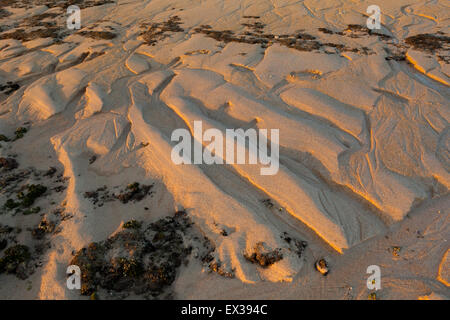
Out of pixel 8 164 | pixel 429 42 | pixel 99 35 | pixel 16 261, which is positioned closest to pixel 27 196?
pixel 8 164

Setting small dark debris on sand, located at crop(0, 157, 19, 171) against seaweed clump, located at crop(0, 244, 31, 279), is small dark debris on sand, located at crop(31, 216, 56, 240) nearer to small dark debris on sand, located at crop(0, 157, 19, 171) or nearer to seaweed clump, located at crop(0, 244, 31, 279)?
seaweed clump, located at crop(0, 244, 31, 279)

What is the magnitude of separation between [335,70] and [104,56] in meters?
11.9

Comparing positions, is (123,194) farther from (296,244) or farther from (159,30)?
(159,30)

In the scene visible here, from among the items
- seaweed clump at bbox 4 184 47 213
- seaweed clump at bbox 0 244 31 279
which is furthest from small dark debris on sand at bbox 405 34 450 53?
seaweed clump at bbox 0 244 31 279

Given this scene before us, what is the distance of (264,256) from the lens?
6605 mm

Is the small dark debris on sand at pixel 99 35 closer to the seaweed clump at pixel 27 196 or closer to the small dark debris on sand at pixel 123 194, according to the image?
the seaweed clump at pixel 27 196

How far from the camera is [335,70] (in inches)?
479

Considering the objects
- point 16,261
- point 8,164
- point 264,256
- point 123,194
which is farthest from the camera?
point 8,164

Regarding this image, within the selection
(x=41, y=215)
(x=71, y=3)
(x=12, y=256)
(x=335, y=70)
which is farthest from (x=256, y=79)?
(x=71, y=3)

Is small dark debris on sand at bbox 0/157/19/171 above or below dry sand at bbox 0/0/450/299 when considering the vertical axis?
below

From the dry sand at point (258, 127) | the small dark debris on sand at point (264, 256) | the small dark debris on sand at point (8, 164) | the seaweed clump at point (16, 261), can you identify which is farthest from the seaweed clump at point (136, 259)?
the small dark debris on sand at point (8, 164)

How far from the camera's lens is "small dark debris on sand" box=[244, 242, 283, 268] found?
21.5 ft

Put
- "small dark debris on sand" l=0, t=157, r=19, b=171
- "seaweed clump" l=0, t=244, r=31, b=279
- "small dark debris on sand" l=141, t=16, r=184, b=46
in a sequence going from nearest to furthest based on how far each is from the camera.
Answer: "seaweed clump" l=0, t=244, r=31, b=279
"small dark debris on sand" l=0, t=157, r=19, b=171
"small dark debris on sand" l=141, t=16, r=184, b=46
